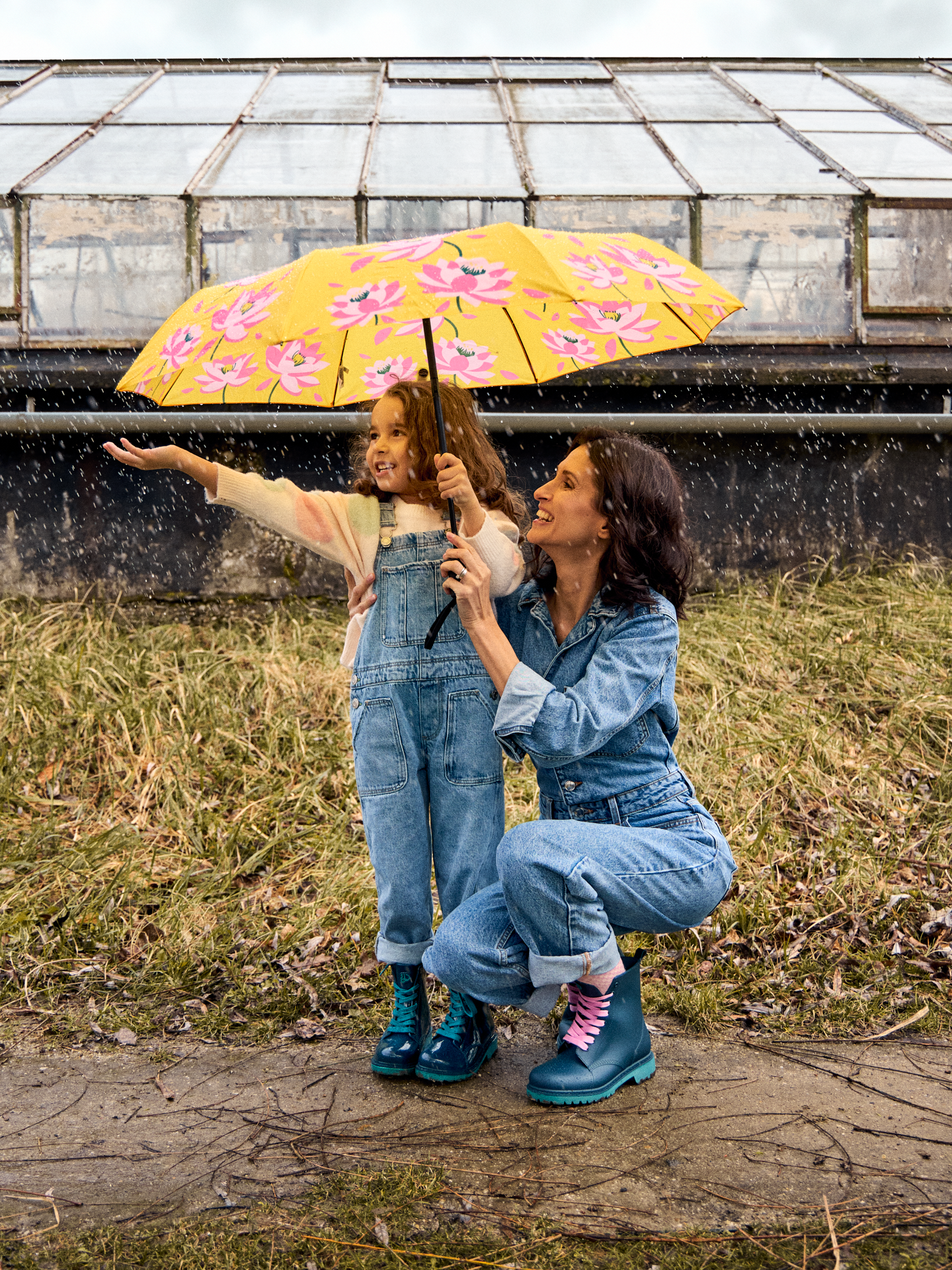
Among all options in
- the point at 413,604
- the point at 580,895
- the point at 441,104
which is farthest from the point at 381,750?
the point at 441,104

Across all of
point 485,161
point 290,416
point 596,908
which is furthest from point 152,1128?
point 485,161

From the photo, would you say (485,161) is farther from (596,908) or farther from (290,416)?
(596,908)

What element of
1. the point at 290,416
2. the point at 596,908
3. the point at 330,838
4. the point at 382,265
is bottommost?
the point at 330,838

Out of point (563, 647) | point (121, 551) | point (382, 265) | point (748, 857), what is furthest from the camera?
point (121, 551)

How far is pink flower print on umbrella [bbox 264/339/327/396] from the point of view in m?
2.72

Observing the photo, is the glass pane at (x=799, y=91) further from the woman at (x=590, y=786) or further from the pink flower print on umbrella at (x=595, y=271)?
the woman at (x=590, y=786)

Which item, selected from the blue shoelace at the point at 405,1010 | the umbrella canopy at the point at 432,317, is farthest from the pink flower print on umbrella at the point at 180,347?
the blue shoelace at the point at 405,1010

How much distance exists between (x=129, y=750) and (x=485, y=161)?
4.34 m

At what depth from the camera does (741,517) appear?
6.02m

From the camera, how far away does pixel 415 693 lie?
8.71ft

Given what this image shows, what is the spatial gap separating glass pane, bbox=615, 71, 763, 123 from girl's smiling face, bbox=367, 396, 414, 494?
584 cm

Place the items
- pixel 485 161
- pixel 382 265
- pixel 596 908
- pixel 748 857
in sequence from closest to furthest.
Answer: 1. pixel 382 265
2. pixel 596 908
3. pixel 748 857
4. pixel 485 161

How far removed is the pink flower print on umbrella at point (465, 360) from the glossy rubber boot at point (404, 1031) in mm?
1551

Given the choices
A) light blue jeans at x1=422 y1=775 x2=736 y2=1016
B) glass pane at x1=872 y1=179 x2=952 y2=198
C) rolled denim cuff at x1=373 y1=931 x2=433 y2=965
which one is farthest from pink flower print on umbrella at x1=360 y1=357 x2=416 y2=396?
glass pane at x1=872 y1=179 x2=952 y2=198
